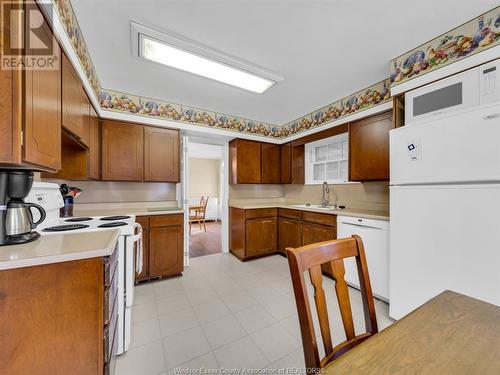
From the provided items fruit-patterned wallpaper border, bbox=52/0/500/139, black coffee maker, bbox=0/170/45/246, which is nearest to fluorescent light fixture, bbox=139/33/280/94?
fruit-patterned wallpaper border, bbox=52/0/500/139

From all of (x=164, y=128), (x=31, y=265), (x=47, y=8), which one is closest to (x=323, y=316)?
(x=31, y=265)

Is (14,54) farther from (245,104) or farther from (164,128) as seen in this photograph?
(245,104)

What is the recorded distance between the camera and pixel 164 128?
116 inches

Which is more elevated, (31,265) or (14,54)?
(14,54)

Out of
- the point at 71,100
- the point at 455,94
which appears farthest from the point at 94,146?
the point at 455,94

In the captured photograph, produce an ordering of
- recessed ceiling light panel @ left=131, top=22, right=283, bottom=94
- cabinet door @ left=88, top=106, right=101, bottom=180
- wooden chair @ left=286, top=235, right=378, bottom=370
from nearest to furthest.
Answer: wooden chair @ left=286, top=235, right=378, bottom=370, recessed ceiling light panel @ left=131, top=22, right=283, bottom=94, cabinet door @ left=88, top=106, right=101, bottom=180

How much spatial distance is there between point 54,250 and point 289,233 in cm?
295

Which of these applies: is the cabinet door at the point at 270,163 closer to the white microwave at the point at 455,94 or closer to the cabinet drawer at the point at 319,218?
the cabinet drawer at the point at 319,218

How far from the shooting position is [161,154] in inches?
114

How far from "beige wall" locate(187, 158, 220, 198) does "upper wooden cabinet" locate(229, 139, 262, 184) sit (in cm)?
377

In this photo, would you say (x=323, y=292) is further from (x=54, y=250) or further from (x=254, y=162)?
(x=254, y=162)

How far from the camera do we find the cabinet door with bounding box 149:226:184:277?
8.58 feet

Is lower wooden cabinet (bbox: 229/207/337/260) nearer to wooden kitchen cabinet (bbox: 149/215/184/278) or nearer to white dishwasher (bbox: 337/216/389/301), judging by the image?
white dishwasher (bbox: 337/216/389/301)

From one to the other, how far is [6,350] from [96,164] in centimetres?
203
